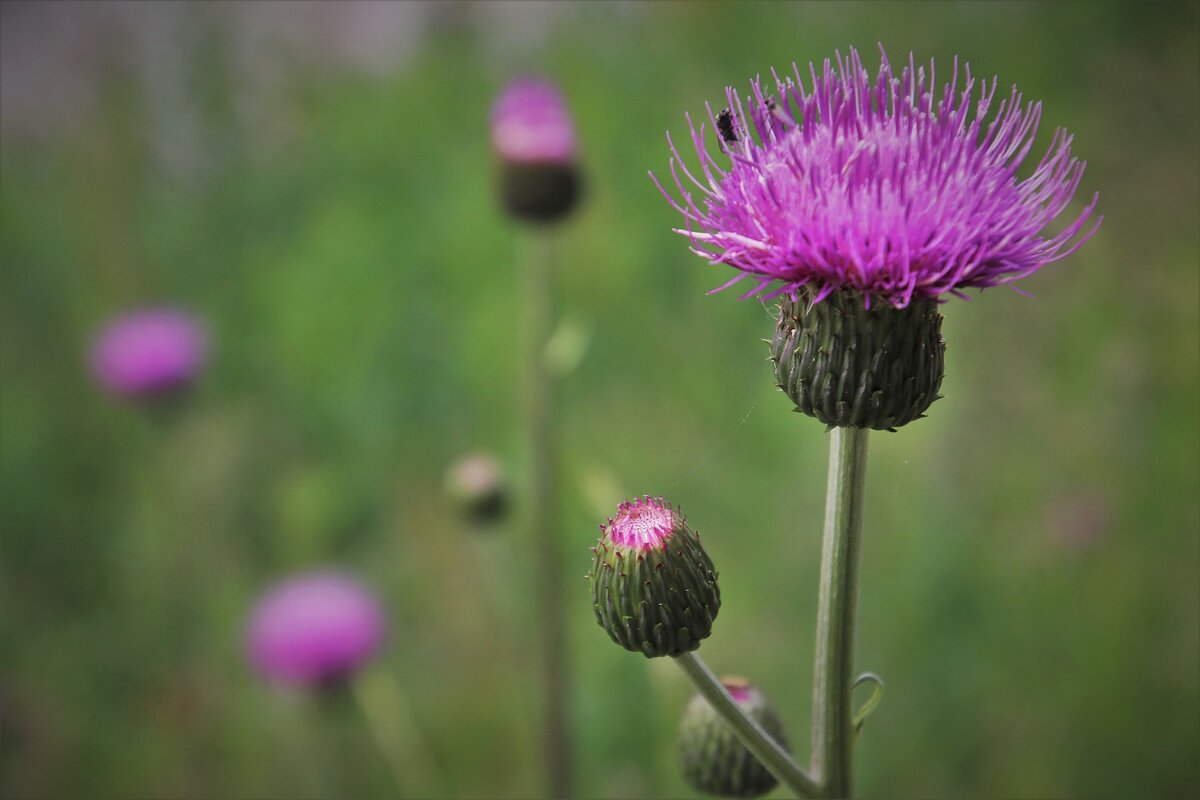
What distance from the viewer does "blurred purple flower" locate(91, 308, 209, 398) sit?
3.29 m

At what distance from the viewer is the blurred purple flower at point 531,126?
8.39ft

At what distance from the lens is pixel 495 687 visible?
119 inches

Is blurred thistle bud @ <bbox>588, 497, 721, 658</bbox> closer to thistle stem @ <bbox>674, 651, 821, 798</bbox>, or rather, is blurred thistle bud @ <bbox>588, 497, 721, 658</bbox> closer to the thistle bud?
thistle stem @ <bbox>674, 651, 821, 798</bbox>

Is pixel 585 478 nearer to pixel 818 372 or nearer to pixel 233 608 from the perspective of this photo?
pixel 818 372

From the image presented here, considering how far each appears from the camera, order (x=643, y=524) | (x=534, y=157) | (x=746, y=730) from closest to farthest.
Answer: (x=746, y=730), (x=643, y=524), (x=534, y=157)

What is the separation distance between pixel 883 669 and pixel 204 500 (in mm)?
2033

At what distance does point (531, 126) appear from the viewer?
8.63 ft

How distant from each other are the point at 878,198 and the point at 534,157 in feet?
5.31

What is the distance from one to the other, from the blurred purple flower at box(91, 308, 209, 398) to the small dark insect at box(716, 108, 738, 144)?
8.45ft

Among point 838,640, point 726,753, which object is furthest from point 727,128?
point 726,753

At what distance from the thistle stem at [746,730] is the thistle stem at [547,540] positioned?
1.21m

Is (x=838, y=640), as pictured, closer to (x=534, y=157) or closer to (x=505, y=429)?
(x=534, y=157)

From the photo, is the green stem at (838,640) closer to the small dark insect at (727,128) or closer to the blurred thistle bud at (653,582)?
the blurred thistle bud at (653,582)


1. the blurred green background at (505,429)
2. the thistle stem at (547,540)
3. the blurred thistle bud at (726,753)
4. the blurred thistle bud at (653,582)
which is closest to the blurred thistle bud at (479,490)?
the thistle stem at (547,540)
